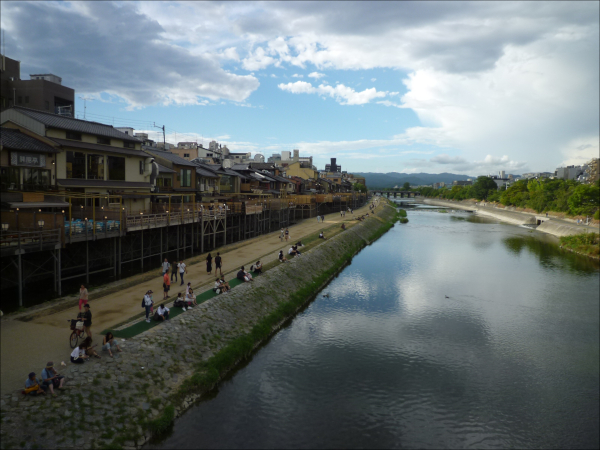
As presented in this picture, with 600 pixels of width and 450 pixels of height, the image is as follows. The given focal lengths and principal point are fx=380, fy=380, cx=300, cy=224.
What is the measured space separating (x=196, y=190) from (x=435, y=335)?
109ft

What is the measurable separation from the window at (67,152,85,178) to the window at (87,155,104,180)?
639mm

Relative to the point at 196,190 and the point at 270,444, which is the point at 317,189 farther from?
the point at 270,444

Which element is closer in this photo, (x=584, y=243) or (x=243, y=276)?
(x=243, y=276)

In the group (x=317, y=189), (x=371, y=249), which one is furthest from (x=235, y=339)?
(x=317, y=189)

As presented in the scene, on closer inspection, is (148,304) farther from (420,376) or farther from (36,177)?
(36,177)

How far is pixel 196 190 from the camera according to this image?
4672cm

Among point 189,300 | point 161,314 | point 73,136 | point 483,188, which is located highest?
point 483,188

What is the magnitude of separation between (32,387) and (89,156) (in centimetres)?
2288

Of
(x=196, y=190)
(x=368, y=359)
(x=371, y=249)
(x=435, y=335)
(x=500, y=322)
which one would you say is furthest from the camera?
(x=371, y=249)

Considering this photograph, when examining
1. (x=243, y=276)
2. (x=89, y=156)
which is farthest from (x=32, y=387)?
(x=89, y=156)

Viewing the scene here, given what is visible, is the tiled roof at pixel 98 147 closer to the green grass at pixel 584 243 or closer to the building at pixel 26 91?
the building at pixel 26 91

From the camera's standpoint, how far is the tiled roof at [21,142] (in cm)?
2409

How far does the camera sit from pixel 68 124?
98.8 ft

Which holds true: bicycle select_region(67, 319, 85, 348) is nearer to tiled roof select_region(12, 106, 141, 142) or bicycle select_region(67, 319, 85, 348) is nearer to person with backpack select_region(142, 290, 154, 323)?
person with backpack select_region(142, 290, 154, 323)
